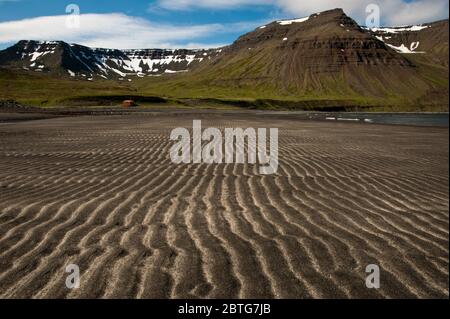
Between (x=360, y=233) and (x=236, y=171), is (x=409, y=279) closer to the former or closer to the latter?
(x=360, y=233)

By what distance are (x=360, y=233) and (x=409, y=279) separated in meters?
1.88

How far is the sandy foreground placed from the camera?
16.3 ft

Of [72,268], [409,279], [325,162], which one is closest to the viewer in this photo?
[409,279]

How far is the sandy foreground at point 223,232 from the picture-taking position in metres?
4.95

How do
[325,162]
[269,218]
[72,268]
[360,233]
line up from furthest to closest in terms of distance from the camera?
1. [325,162]
2. [269,218]
3. [360,233]
4. [72,268]

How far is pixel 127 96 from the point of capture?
131500 mm

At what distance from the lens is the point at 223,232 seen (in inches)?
278

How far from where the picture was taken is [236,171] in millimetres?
13367
